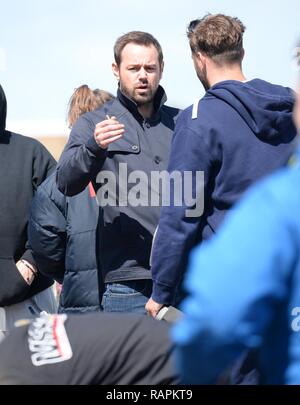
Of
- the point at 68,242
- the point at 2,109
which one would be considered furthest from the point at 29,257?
the point at 2,109

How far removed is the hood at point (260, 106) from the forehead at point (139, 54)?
81cm

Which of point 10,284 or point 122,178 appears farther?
point 10,284

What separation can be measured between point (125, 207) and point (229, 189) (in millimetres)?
728

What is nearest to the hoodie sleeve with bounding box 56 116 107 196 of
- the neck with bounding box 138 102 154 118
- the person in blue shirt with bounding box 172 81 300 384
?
the neck with bounding box 138 102 154 118

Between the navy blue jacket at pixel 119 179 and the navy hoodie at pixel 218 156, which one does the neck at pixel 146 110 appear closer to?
the navy blue jacket at pixel 119 179

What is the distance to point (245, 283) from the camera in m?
1.41

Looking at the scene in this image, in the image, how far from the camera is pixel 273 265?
4.65 ft

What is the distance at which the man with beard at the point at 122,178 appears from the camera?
3.80 metres

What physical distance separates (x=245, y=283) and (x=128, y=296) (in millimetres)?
2449

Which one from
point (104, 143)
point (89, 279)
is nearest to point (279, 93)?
point (104, 143)

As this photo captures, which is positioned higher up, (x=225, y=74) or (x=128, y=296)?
(x=225, y=74)

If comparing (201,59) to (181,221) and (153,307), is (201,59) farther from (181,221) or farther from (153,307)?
(153,307)

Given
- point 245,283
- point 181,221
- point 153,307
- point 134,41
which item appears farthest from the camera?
point 134,41

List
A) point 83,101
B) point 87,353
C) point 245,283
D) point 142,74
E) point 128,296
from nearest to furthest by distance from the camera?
point 245,283
point 87,353
point 128,296
point 142,74
point 83,101
